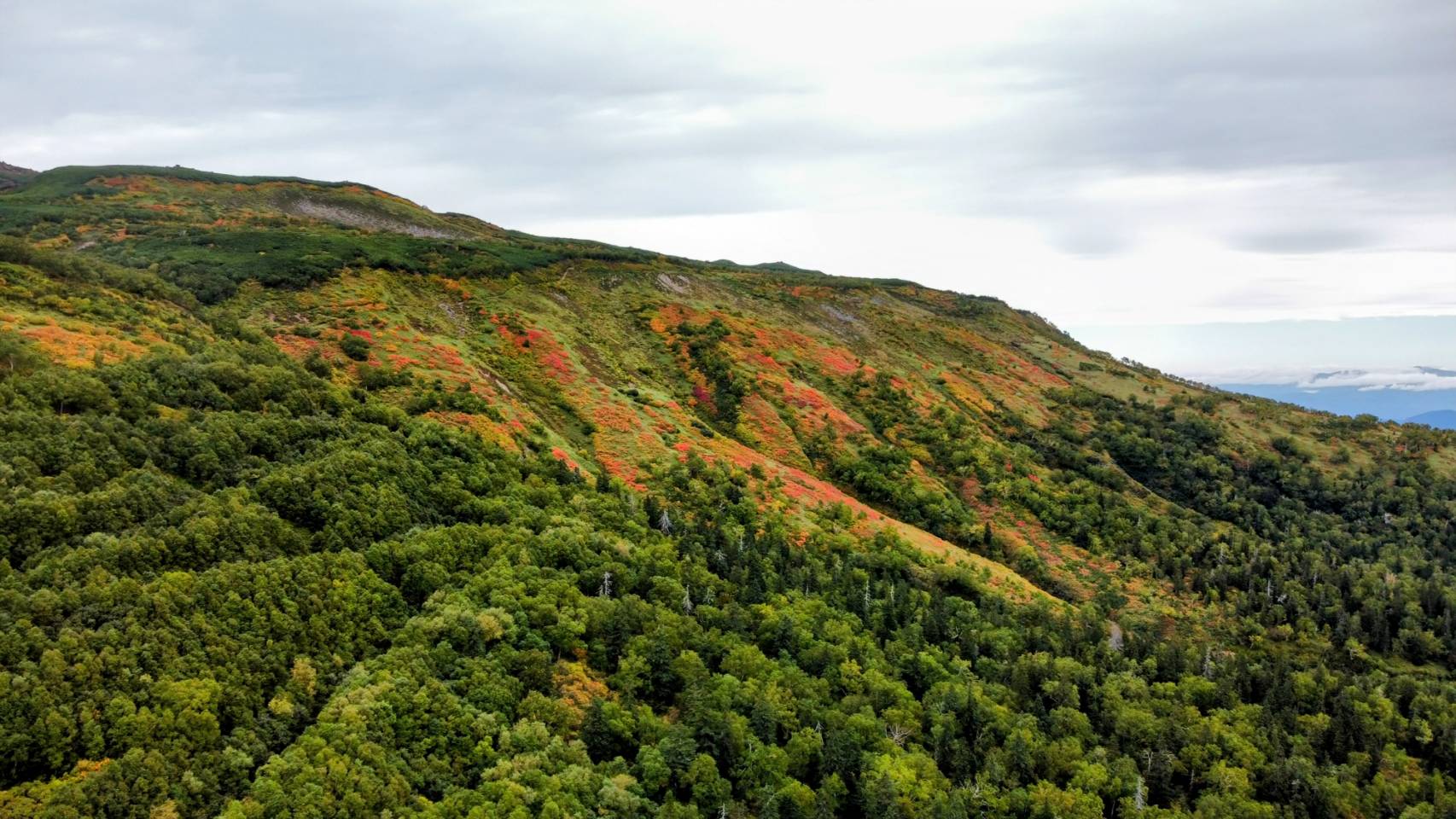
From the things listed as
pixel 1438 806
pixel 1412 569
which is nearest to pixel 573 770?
pixel 1438 806

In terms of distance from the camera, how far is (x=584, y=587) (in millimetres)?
76812

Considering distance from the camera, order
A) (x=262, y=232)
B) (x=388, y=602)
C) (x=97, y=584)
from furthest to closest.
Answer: (x=262, y=232)
(x=388, y=602)
(x=97, y=584)

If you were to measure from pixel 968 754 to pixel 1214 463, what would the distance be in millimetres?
148796

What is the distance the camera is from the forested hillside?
160 feet

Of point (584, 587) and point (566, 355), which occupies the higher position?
point (566, 355)

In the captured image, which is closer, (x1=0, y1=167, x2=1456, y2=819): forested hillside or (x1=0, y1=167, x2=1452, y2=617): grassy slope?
(x1=0, y1=167, x2=1456, y2=819): forested hillside

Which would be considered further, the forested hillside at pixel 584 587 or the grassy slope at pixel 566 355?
the grassy slope at pixel 566 355

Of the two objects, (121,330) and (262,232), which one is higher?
(262,232)

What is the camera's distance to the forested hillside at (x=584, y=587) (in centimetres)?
4891

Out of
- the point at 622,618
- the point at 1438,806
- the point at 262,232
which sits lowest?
the point at 1438,806

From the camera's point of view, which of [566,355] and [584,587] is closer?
[584,587]

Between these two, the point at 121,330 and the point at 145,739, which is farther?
the point at 121,330

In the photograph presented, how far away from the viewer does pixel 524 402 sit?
119000mm

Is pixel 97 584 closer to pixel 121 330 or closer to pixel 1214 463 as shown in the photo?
pixel 121 330
